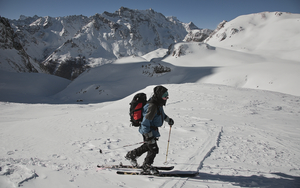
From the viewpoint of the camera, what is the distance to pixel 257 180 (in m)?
2.99

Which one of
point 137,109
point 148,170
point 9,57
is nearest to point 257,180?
point 148,170

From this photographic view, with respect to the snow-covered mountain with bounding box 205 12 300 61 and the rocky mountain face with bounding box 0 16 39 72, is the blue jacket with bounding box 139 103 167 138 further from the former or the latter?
the rocky mountain face with bounding box 0 16 39 72

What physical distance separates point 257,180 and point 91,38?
433ft

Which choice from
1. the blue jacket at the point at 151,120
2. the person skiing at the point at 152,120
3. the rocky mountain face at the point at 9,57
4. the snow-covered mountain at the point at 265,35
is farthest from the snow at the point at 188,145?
the rocky mountain face at the point at 9,57

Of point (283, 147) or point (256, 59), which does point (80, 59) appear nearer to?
point (256, 59)

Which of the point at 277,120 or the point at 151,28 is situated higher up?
the point at 151,28

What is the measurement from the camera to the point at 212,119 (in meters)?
6.91

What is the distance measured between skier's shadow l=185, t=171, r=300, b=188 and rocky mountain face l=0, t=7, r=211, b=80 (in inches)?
2943

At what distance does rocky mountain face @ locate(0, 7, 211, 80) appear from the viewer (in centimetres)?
10906

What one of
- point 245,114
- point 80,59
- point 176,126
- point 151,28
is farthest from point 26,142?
point 151,28

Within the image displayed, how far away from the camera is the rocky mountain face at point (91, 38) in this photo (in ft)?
358

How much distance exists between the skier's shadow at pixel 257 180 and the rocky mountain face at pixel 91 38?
74.8m

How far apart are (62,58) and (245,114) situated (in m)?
124

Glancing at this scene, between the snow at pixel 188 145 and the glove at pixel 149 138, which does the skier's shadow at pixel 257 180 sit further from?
the glove at pixel 149 138
